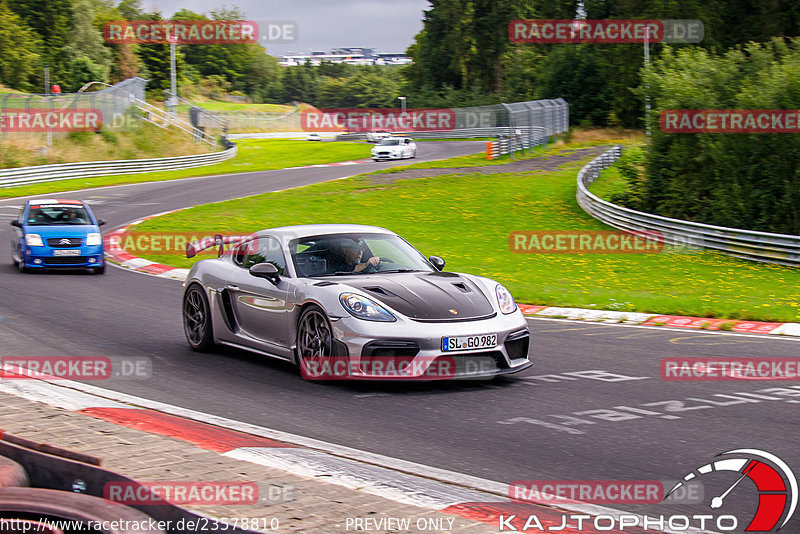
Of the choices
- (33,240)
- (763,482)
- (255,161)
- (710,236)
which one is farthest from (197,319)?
(255,161)

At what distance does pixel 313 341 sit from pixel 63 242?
36.6 feet

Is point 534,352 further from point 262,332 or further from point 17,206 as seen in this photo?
point 17,206

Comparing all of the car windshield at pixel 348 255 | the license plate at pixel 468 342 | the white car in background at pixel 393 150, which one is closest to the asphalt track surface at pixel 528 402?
the license plate at pixel 468 342

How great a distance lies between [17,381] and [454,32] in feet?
306

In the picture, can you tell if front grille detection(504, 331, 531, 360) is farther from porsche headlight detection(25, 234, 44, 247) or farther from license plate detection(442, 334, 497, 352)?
porsche headlight detection(25, 234, 44, 247)

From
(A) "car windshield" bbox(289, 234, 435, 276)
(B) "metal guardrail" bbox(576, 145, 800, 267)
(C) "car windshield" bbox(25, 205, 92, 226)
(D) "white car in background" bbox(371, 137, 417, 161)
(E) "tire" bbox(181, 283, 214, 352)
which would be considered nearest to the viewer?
(A) "car windshield" bbox(289, 234, 435, 276)

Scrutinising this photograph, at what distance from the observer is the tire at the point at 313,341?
795cm

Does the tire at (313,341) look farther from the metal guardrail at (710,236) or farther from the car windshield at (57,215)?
the metal guardrail at (710,236)

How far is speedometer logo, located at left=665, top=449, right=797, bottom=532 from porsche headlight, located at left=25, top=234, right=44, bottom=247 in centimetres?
1483

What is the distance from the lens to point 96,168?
42969 mm

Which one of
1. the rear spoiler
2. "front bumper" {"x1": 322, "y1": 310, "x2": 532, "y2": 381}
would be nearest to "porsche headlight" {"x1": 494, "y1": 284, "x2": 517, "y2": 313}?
"front bumper" {"x1": 322, "y1": 310, "x2": 532, "y2": 381}

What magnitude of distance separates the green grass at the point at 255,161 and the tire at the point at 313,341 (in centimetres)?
3000

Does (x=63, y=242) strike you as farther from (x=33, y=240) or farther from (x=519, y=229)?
(x=519, y=229)

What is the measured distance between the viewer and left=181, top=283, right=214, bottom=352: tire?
9680mm
